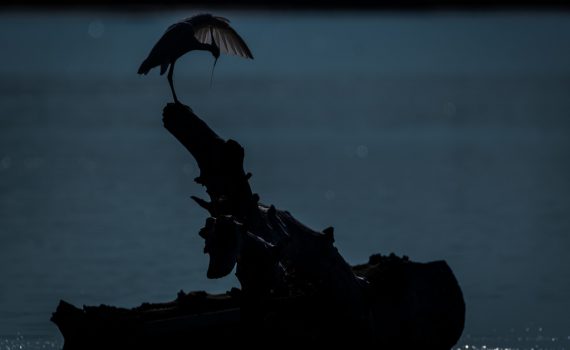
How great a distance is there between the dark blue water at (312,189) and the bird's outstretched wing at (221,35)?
9.98ft

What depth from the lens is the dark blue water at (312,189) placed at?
16.3m

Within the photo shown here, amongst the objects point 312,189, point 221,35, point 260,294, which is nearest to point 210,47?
point 221,35

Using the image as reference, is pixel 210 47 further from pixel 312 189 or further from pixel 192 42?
pixel 312 189

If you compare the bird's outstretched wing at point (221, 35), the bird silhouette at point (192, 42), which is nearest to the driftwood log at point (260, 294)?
the bird silhouette at point (192, 42)

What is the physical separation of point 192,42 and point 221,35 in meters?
1.05

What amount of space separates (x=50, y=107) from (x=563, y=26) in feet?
353

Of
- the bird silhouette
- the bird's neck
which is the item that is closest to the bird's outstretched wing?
the bird silhouette

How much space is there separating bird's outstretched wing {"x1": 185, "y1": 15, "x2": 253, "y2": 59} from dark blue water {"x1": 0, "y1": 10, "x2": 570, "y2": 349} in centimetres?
304

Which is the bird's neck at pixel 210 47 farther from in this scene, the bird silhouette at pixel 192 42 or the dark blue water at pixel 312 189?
the dark blue water at pixel 312 189

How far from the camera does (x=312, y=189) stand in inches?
1022

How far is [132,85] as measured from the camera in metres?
82.1

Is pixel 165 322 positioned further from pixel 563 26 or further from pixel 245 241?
pixel 563 26

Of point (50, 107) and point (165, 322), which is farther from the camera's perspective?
point (50, 107)

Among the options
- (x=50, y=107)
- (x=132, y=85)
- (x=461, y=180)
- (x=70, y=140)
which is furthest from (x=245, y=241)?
(x=132, y=85)
